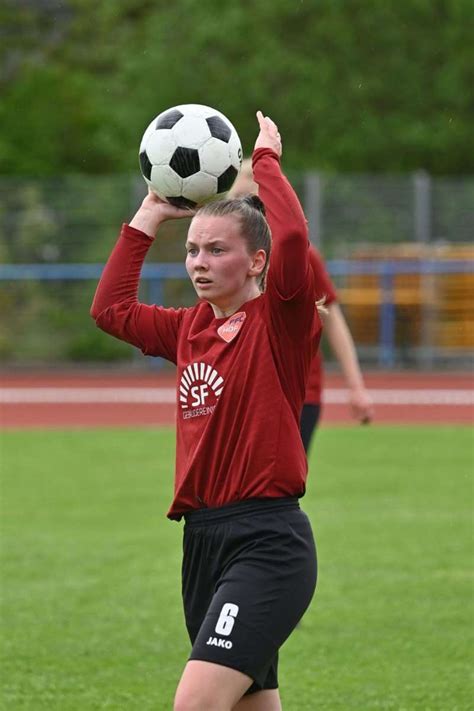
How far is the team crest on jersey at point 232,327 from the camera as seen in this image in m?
4.39

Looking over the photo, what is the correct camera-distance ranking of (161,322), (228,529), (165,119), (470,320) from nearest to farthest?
(228,529) → (161,322) → (165,119) → (470,320)

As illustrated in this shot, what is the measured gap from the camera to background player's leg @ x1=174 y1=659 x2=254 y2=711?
3.91 metres

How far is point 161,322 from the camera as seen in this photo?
4.67 m

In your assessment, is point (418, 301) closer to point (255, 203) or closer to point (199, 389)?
point (255, 203)

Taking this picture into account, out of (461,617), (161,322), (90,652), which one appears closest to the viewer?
(161,322)

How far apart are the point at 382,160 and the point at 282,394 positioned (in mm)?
25590

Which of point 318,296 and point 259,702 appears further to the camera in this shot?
point 318,296

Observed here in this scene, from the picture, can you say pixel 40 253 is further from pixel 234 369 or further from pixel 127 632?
pixel 234 369

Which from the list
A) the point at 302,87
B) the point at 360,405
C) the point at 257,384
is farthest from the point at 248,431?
the point at 302,87

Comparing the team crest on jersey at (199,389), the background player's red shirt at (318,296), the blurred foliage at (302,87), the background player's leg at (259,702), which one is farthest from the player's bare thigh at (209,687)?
the blurred foliage at (302,87)

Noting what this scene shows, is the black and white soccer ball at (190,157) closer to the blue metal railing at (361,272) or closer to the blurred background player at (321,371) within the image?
the blurred background player at (321,371)

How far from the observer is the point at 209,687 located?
3949 mm

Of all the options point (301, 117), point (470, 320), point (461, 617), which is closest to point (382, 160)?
point (301, 117)

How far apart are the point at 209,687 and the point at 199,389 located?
0.88 meters
